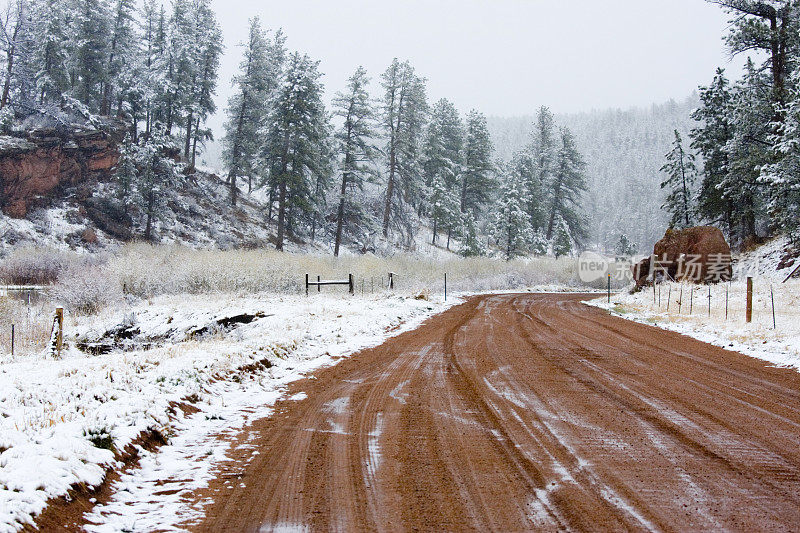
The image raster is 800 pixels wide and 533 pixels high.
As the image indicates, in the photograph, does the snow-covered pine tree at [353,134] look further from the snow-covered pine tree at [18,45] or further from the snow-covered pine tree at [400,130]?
the snow-covered pine tree at [18,45]

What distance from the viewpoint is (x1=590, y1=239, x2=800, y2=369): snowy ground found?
11234 millimetres

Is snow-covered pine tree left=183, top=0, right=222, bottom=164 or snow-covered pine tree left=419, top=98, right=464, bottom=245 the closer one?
snow-covered pine tree left=183, top=0, right=222, bottom=164

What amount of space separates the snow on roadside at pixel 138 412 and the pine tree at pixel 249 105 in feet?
114

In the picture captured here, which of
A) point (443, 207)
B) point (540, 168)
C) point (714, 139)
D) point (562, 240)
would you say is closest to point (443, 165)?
point (443, 207)

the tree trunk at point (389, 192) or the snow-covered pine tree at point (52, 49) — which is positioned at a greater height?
the snow-covered pine tree at point (52, 49)

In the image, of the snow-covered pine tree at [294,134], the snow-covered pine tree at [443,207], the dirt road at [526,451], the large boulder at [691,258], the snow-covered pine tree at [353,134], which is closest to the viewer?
the dirt road at [526,451]

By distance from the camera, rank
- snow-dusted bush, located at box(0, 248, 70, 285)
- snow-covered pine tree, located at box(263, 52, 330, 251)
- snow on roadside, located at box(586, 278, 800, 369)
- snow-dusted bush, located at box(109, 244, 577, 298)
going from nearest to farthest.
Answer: snow on roadside, located at box(586, 278, 800, 369), snow-dusted bush, located at box(109, 244, 577, 298), snow-dusted bush, located at box(0, 248, 70, 285), snow-covered pine tree, located at box(263, 52, 330, 251)

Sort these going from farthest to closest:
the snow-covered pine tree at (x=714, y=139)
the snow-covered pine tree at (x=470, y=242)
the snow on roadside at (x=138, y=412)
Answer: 1. the snow-covered pine tree at (x=470, y=242)
2. the snow-covered pine tree at (x=714, y=139)
3. the snow on roadside at (x=138, y=412)

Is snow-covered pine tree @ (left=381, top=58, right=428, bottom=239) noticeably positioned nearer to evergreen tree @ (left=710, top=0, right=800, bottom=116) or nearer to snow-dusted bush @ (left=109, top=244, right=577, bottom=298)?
snow-dusted bush @ (left=109, top=244, right=577, bottom=298)

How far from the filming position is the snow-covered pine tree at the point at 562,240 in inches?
2269

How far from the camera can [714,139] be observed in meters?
33.7

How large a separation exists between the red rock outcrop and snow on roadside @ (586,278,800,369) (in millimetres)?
37456

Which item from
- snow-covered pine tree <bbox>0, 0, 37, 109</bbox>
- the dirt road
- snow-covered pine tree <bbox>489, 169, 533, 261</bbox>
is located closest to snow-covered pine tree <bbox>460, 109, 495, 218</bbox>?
snow-covered pine tree <bbox>489, 169, 533, 261</bbox>

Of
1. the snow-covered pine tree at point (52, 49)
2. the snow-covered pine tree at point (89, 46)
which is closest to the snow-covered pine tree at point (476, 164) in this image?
the snow-covered pine tree at point (89, 46)
